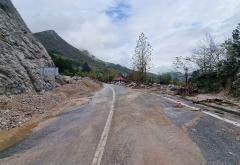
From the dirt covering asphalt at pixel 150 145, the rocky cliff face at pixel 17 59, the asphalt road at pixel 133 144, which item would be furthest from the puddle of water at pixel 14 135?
the rocky cliff face at pixel 17 59

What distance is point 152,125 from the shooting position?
1162 cm

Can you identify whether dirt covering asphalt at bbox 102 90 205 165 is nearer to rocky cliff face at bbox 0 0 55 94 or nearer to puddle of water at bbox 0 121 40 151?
puddle of water at bbox 0 121 40 151

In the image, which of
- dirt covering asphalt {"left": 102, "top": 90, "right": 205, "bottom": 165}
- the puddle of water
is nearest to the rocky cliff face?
the puddle of water

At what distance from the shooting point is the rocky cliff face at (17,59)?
25859 millimetres

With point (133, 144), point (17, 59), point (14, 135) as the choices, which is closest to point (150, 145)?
point (133, 144)

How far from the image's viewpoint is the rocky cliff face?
25.9 metres

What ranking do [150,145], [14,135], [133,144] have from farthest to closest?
[14,135] → [133,144] → [150,145]

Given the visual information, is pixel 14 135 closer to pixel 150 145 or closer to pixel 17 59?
pixel 150 145

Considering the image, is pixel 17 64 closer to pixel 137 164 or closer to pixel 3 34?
pixel 3 34

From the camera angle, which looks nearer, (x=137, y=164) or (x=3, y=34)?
(x=137, y=164)

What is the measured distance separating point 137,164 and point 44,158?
7.42ft

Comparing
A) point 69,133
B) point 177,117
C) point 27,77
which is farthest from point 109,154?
point 27,77

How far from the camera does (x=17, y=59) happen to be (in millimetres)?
31016

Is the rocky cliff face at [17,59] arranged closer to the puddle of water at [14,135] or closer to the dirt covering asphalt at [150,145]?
the puddle of water at [14,135]
